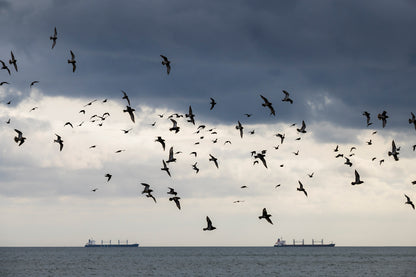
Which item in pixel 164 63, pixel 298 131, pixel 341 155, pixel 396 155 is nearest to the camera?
pixel 164 63

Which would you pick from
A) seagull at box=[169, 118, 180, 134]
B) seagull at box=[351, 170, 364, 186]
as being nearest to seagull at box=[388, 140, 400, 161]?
seagull at box=[351, 170, 364, 186]

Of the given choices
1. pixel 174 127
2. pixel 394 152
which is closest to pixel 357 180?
pixel 394 152

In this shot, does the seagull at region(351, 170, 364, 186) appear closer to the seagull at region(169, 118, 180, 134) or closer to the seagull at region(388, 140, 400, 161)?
the seagull at region(388, 140, 400, 161)

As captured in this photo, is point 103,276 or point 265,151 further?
point 103,276

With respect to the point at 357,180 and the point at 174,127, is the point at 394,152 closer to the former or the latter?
the point at 357,180

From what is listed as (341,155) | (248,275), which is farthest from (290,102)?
(248,275)

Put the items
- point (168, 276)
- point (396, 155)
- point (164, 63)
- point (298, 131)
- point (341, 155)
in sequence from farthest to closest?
1. point (168, 276)
2. point (341, 155)
3. point (298, 131)
4. point (396, 155)
5. point (164, 63)

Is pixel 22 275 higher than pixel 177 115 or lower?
lower

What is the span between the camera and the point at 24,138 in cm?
6338

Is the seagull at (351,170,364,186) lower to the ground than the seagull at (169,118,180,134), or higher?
lower

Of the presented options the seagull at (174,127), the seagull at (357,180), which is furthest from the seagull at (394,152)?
the seagull at (174,127)

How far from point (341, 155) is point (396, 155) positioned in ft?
48.6

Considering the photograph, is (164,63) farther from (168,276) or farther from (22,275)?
(22,275)

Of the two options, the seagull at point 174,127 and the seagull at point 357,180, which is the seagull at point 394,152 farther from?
the seagull at point 174,127
